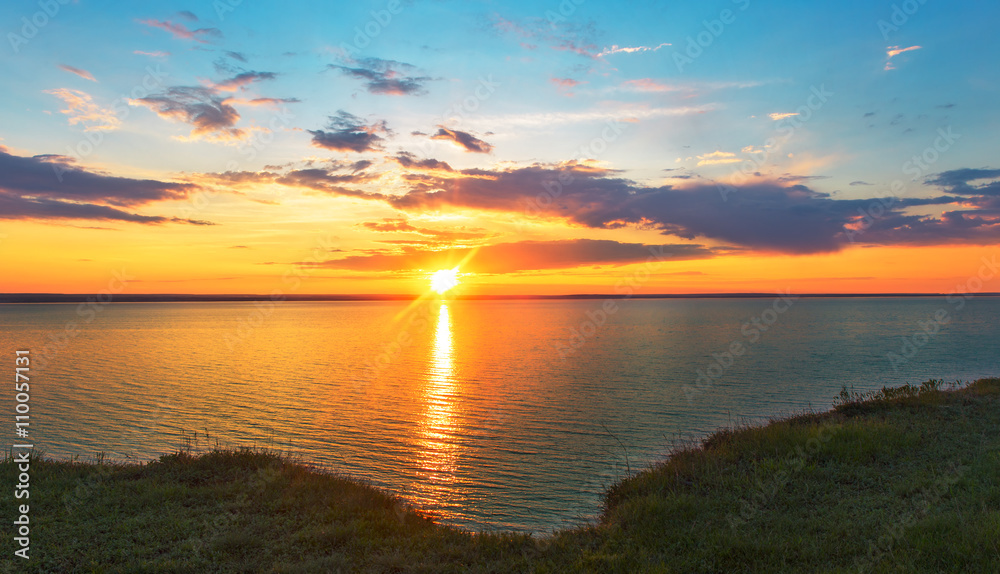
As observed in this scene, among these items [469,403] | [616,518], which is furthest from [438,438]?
[616,518]

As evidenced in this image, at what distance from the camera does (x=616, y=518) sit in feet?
41.0

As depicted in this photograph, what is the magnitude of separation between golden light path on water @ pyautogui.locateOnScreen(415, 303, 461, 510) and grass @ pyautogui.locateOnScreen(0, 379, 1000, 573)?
5.37 metres

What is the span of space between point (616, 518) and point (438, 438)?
54.5 feet

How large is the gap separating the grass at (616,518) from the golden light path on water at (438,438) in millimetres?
5370

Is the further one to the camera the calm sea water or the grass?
the calm sea water

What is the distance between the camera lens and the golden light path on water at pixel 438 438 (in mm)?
20359

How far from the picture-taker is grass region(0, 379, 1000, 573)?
9812 millimetres

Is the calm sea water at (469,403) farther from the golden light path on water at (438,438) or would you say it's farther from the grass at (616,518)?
the grass at (616,518)

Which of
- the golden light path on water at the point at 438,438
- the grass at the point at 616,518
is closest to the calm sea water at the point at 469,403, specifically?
the golden light path on water at the point at 438,438

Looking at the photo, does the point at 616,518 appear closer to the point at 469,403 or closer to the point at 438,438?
the point at 438,438

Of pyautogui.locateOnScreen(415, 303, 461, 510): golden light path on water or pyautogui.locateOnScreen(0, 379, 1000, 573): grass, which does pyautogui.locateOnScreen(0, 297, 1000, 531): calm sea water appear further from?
pyautogui.locateOnScreen(0, 379, 1000, 573): grass

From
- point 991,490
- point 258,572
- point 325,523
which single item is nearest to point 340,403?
point 325,523

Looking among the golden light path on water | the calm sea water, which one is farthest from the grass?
the golden light path on water

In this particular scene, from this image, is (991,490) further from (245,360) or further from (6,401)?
(245,360)
